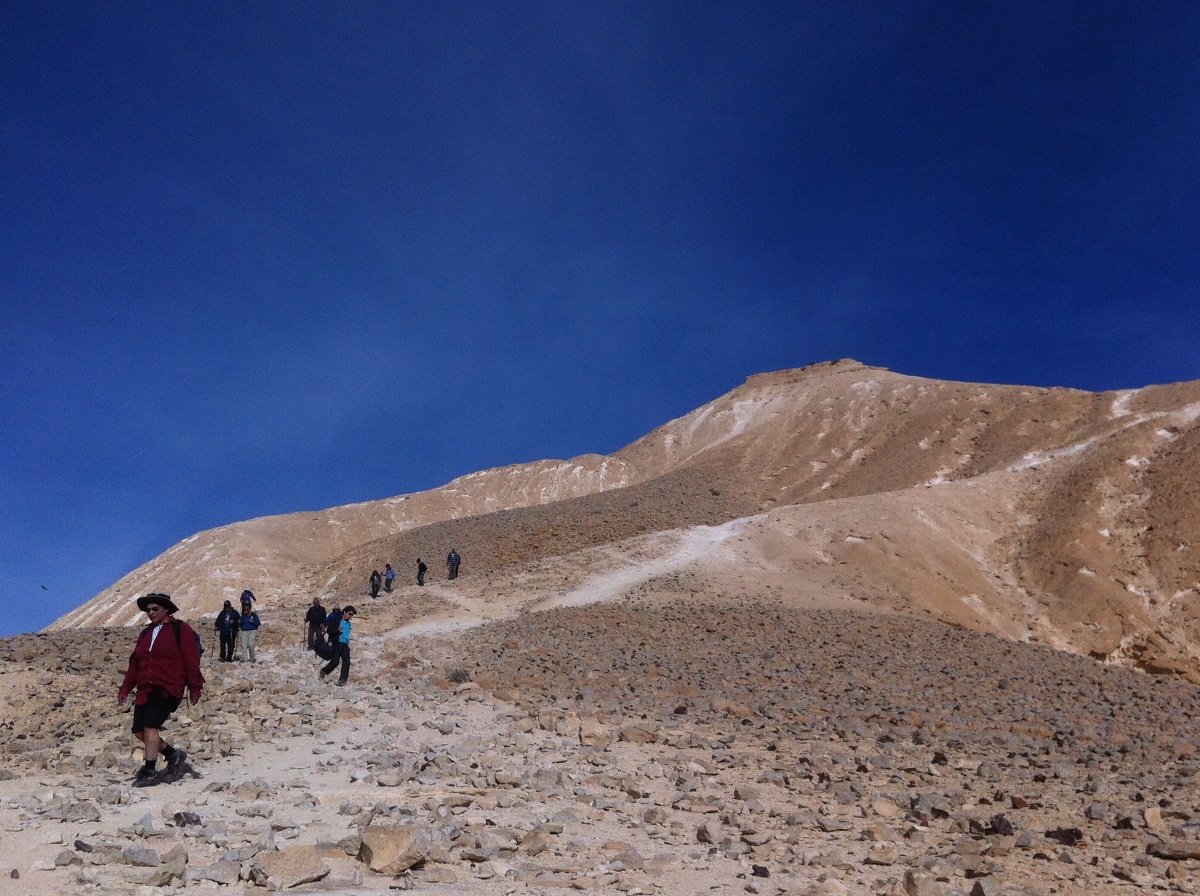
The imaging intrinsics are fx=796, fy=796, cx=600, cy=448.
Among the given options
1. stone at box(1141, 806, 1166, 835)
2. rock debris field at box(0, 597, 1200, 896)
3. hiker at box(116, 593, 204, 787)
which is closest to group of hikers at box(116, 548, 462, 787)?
hiker at box(116, 593, 204, 787)

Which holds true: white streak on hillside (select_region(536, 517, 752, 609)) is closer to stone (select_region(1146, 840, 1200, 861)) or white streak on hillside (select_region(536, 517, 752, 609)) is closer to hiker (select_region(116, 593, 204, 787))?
hiker (select_region(116, 593, 204, 787))

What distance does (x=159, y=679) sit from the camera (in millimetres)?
8430

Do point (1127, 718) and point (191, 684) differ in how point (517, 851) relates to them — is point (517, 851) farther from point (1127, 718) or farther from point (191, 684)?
point (1127, 718)

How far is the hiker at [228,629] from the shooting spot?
1820cm

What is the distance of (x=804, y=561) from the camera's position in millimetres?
32062

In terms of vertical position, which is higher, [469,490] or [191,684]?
[469,490]

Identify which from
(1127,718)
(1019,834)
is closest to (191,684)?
(1019,834)

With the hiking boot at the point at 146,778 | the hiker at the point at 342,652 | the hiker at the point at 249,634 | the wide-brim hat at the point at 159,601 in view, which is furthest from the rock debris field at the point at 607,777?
the wide-brim hat at the point at 159,601

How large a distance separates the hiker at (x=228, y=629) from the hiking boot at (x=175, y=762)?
34.1ft

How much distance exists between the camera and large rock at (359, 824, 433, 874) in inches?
221

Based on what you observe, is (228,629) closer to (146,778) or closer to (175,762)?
(175,762)

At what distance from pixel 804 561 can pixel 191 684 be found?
26.6 meters

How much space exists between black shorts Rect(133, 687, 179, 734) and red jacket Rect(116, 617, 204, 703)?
54 millimetres

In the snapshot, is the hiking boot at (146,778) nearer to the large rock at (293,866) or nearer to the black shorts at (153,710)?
the black shorts at (153,710)
